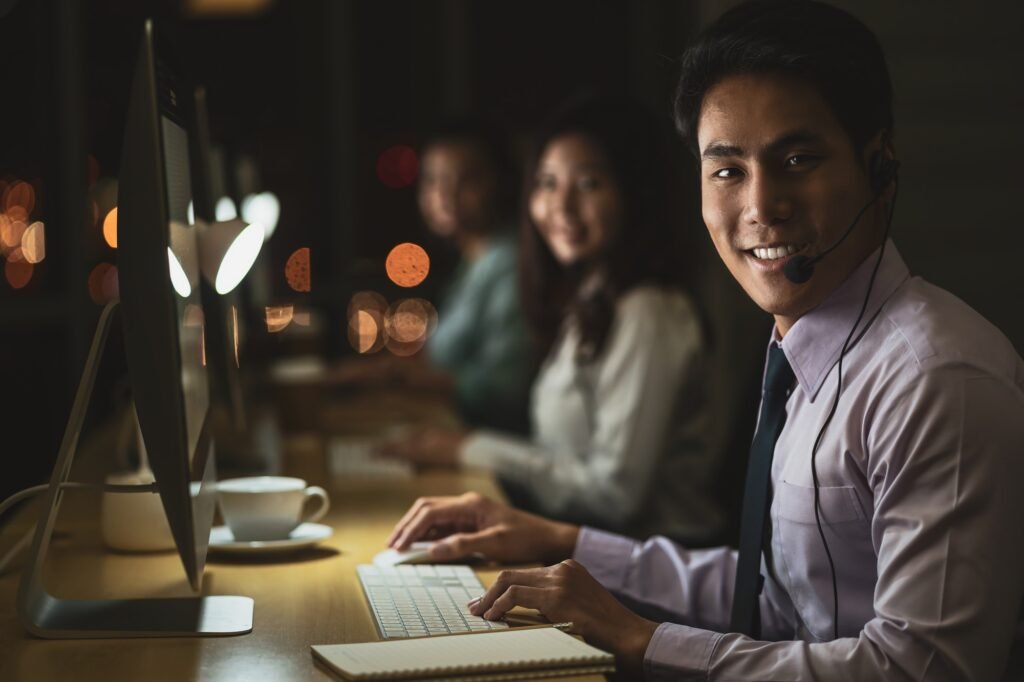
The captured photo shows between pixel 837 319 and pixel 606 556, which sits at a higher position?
pixel 837 319

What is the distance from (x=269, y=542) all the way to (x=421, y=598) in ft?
1.22

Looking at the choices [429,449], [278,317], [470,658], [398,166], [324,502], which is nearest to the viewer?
[470,658]

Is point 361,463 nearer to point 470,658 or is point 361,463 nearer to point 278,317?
point 278,317

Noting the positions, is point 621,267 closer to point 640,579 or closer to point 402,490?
point 402,490

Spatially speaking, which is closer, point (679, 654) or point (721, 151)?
point (679, 654)

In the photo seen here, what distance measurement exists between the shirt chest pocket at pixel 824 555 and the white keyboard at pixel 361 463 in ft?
4.11

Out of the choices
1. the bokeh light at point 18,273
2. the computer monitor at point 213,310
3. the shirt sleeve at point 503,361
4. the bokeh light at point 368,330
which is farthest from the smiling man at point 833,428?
the bokeh light at point 368,330

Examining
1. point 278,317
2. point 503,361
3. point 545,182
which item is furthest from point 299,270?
point 545,182

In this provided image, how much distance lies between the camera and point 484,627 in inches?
50.4

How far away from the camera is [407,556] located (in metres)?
1.64

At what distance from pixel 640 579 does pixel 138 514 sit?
2.35ft

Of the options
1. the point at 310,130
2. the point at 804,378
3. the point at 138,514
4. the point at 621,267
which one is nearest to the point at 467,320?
the point at 621,267

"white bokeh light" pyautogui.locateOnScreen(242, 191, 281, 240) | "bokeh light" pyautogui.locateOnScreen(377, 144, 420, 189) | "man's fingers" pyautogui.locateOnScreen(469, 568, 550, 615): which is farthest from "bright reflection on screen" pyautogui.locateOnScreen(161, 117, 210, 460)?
"bokeh light" pyautogui.locateOnScreen(377, 144, 420, 189)

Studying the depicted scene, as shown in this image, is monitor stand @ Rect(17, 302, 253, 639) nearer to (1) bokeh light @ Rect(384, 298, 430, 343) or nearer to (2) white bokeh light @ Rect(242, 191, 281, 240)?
(2) white bokeh light @ Rect(242, 191, 281, 240)
